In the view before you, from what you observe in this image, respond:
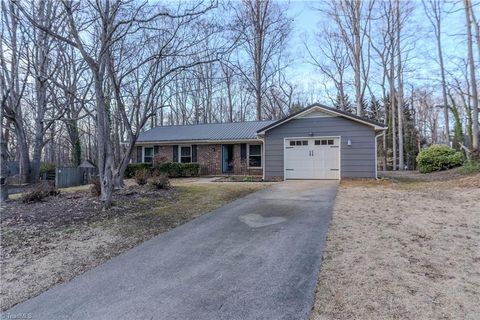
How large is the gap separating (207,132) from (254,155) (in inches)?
151

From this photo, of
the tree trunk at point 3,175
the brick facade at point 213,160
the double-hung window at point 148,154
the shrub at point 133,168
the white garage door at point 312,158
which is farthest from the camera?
the double-hung window at point 148,154

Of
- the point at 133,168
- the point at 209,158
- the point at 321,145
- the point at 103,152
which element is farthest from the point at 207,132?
the point at 103,152

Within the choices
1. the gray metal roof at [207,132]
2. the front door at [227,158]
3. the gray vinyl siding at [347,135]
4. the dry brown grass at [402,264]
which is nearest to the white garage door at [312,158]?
the gray vinyl siding at [347,135]

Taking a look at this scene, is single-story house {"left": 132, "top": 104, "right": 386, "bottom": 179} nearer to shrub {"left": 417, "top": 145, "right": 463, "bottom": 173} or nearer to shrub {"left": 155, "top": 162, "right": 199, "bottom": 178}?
shrub {"left": 155, "top": 162, "right": 199, "bottom": 178}

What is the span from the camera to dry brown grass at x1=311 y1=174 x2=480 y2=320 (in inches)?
109

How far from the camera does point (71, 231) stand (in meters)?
5.48

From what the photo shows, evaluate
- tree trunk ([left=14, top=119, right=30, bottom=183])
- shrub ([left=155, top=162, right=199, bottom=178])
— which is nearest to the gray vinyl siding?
shrub ([left=155, top=162, right=199, bottom=178])

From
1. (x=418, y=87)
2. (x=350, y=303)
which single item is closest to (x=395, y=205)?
(x=350, y=303)

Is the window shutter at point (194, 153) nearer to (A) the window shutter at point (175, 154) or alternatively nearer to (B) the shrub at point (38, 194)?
(A) the window shutter at point (175, 154)

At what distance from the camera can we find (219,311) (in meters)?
2.80

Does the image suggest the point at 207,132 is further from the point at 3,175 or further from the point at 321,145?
the point at 3,175

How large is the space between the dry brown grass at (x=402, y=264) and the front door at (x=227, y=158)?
11.8 m

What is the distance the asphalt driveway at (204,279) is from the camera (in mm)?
2863

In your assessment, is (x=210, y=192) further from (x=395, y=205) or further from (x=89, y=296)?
(x=89, y=296)
